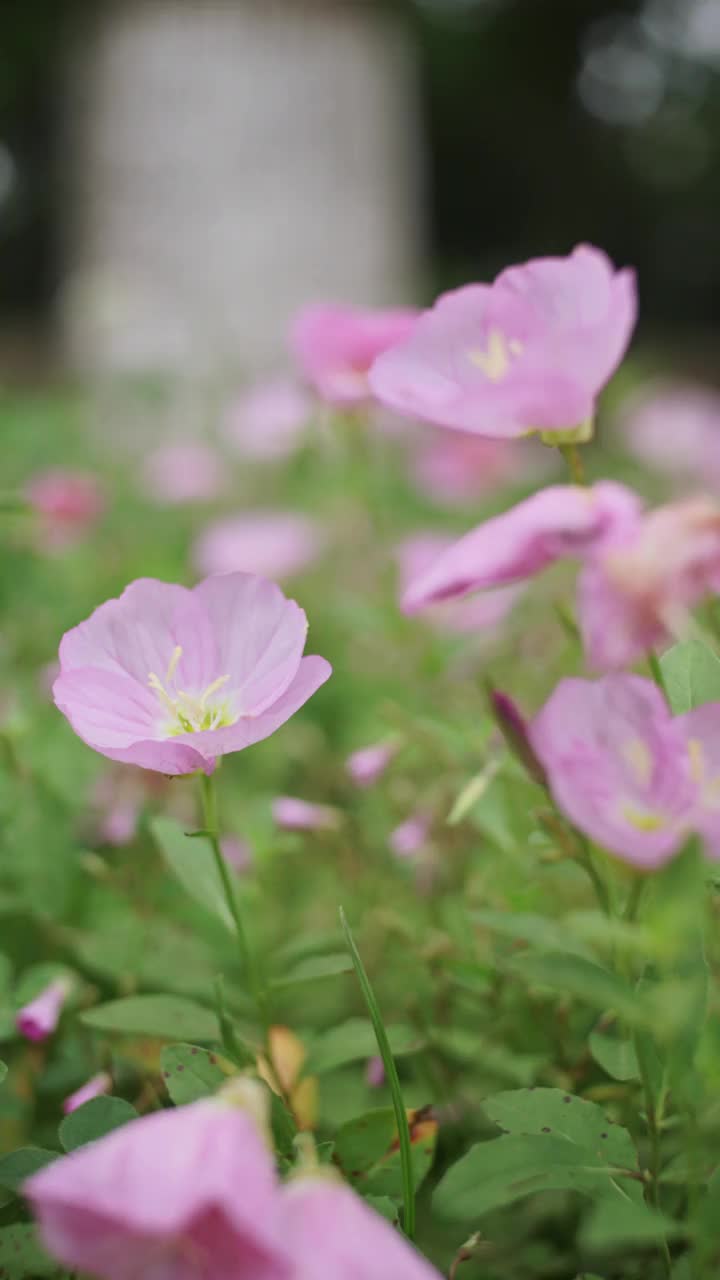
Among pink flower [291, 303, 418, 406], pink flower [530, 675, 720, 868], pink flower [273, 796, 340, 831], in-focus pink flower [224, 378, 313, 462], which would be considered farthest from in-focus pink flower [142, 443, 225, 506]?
pink flower [530, 675, 720, 868]

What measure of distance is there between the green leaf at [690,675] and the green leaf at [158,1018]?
23 centimetres

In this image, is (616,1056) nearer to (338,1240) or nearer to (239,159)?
(338,1240)

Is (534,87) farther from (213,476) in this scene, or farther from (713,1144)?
(713,1144)

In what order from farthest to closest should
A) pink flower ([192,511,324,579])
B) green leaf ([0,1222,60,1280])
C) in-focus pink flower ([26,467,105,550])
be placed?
pink flower ([192,511,324,579]) → in-focus pink flower ([26,467,105,550]) → green leaf ([0,1222,60,1280])

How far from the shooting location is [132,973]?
1.99 feet

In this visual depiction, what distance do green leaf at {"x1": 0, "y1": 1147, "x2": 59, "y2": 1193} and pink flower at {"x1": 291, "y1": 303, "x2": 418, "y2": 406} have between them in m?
0.51

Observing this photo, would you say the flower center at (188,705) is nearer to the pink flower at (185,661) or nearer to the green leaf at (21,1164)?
the pink flower at (185,661)

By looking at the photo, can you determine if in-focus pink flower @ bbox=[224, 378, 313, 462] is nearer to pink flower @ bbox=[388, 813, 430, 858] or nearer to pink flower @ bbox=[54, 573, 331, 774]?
pink flower @ bbox=[388, 813, 430, 858]

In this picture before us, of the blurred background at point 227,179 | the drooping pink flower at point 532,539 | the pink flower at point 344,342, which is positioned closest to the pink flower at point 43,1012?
the drooping pink flower at point 532,539

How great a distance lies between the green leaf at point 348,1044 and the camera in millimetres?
518

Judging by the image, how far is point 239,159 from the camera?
530 centimetres

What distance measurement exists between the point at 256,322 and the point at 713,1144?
4.70 m

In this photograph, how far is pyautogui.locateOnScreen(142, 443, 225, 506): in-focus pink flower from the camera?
1935 millimetres

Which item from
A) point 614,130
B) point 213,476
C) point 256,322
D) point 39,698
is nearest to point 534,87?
point 614,130
